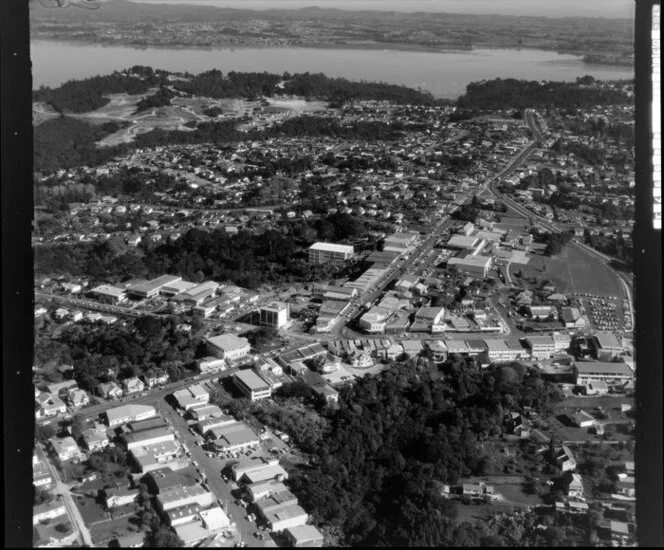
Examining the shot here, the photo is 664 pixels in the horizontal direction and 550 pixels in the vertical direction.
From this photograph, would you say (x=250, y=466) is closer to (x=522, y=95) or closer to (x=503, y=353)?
(x=503, y=353)

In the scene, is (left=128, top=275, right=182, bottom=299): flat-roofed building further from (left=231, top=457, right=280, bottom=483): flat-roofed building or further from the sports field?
the sports field

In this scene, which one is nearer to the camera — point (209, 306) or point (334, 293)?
point (209, 306)

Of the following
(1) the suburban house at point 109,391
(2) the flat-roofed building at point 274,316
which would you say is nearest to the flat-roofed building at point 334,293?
(2) the flat-roofed building at point 274,316

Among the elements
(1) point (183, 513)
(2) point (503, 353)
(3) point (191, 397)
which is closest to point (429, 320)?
(2) point (503, 353)

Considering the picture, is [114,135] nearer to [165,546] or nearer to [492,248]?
[492,248]

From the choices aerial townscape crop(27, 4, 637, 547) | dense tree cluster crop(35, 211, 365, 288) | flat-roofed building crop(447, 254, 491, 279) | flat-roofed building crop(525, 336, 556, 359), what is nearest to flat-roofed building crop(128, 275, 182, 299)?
aerial townscape crop(27, 4, 637, 547)

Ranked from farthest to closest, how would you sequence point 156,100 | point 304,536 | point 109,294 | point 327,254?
1. point 156,100
2. point 327,254
3. point 109,294
4. point 304,536

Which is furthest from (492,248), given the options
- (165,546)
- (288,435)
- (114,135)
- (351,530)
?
(114,135)
